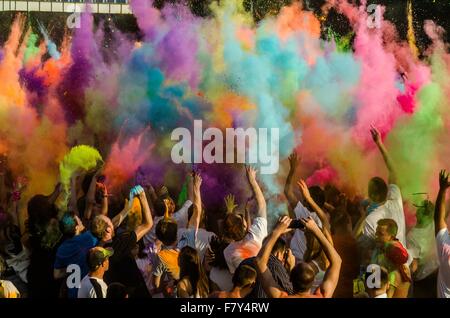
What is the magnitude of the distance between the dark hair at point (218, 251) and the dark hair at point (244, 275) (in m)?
0.26

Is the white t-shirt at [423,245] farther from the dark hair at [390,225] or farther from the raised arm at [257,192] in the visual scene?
the raised arm at [257,192]

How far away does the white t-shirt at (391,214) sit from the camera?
788 cm

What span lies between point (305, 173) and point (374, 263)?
836mm

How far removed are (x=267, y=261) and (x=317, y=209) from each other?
1.96ft

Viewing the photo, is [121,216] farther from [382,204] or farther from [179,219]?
[382,204]

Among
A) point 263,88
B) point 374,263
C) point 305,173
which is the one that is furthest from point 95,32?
point 374,263

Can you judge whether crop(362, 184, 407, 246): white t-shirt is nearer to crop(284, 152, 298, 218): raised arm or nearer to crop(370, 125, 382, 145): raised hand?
crop(370, 125, 382, 145): raised hand

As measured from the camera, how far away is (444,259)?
776cm

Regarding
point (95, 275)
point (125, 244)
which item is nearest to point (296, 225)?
point (125, 244)

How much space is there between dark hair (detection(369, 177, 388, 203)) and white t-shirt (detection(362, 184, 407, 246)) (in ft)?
0.12

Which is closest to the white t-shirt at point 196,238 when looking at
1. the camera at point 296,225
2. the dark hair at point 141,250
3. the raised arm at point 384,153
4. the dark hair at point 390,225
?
the dark hair at point 141,250

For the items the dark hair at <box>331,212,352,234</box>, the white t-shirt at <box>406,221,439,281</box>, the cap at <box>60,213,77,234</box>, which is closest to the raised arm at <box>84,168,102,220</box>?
the cap at <box>60,213,77,234</box>

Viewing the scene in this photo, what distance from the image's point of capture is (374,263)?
25.8 feet

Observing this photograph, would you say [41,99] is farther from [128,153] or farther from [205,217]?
[205,217]
